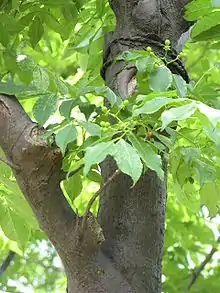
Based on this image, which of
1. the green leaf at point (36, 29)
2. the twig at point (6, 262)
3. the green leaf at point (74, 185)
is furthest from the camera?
the twig at point (6, 262)

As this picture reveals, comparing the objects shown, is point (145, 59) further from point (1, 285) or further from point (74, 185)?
point (1, 285)

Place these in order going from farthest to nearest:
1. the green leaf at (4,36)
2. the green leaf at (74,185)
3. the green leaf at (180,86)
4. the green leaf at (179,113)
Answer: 1. the green leaf at (4,36)
2. the green leaf at (74,185)
3. the green leaf at (180,86)
4. the green leaf at (179,113)

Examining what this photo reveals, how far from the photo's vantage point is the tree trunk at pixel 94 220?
0.84 metres

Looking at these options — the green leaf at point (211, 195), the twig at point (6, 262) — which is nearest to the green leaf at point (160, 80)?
the green leaf at point (211, 195)

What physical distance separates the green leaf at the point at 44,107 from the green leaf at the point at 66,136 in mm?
61

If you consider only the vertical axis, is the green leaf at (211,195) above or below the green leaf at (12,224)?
above

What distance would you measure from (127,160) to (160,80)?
0.65ft

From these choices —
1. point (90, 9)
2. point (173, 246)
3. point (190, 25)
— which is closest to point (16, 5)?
point (90, 9)

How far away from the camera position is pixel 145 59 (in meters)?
0.87

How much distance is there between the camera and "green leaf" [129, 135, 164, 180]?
721mm

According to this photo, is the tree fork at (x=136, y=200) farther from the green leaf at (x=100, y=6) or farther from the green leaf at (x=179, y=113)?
the green leaf at (x=179, y=113)

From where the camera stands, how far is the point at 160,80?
32.9 inches

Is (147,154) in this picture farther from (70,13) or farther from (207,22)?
(70,13)

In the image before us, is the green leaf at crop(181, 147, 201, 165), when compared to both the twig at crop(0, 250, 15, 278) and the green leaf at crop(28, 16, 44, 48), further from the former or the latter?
the twig at crop(0, 250, 15, 278)
